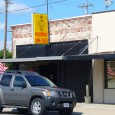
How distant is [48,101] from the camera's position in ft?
60.9

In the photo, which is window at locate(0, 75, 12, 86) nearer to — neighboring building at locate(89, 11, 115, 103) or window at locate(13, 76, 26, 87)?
window at locate(13, 76, 26, 87)

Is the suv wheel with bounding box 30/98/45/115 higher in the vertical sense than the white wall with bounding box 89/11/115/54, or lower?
lower

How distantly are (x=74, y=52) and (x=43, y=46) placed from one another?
120 inches

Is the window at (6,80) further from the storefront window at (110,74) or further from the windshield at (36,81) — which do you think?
the storefront window at (110,74)

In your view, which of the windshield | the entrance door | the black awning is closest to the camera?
the windshield

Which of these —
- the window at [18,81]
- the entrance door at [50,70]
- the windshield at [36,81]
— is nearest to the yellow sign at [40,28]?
the entrance door at [50,70]

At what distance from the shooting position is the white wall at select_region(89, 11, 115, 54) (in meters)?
26.2

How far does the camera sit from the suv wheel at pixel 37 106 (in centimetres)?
1867

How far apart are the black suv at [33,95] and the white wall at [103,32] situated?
23.8 ft

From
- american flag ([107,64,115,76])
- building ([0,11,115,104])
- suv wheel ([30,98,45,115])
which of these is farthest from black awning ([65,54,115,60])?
suv wheel ([30,98,45,115])

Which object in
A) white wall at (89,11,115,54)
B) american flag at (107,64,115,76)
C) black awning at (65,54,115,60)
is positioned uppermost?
white wall at (89,11,115,54)

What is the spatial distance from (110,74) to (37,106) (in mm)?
8808

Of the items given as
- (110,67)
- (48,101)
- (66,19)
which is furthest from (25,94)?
(66,19)

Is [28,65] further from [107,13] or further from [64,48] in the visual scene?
[107,13]
